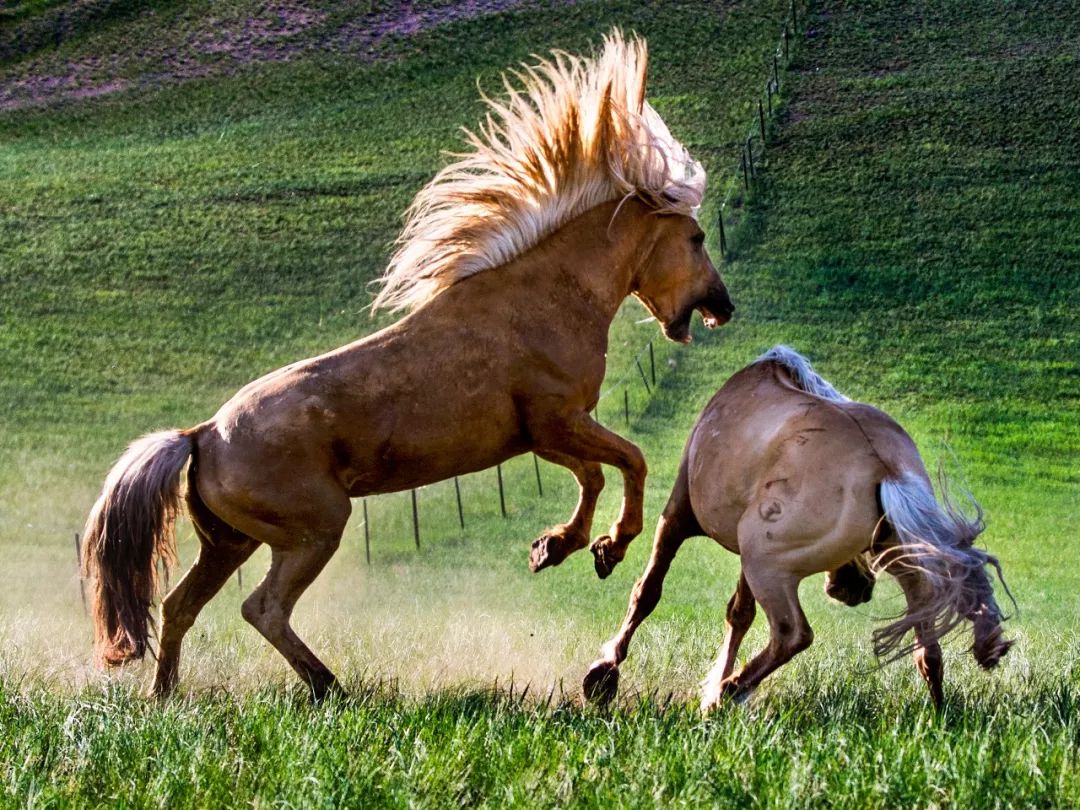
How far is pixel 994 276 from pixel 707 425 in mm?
22362

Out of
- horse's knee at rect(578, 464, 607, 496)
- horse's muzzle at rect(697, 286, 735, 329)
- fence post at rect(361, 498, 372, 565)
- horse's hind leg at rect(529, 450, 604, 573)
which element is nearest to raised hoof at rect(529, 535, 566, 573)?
horse's hind leg at rect(529, 450, 604, 573)

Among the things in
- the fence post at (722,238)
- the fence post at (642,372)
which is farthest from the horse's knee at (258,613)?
the fence post at (722,238)

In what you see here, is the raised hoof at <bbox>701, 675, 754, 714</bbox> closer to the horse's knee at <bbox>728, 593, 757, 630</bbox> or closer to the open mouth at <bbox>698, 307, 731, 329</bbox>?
the horse's knee at <bbox>728, 593, 757, 630</bbox>

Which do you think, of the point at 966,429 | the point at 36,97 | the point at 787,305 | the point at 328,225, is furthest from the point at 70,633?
the point at 36,97

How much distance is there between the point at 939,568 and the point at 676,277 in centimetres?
251

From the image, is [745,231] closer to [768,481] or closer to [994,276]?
[994,276]

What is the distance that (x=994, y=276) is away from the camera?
1115 inches

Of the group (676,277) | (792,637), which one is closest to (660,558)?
(792,637)

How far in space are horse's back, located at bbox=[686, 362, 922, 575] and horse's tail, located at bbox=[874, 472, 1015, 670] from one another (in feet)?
0.50

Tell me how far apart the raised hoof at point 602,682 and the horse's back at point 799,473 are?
91cm

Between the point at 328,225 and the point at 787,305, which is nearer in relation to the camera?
the point at 787,305

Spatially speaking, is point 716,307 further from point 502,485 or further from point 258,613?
point 502,485

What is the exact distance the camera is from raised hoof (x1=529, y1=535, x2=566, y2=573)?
780 cm

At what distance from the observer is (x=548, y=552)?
7.83 meters
